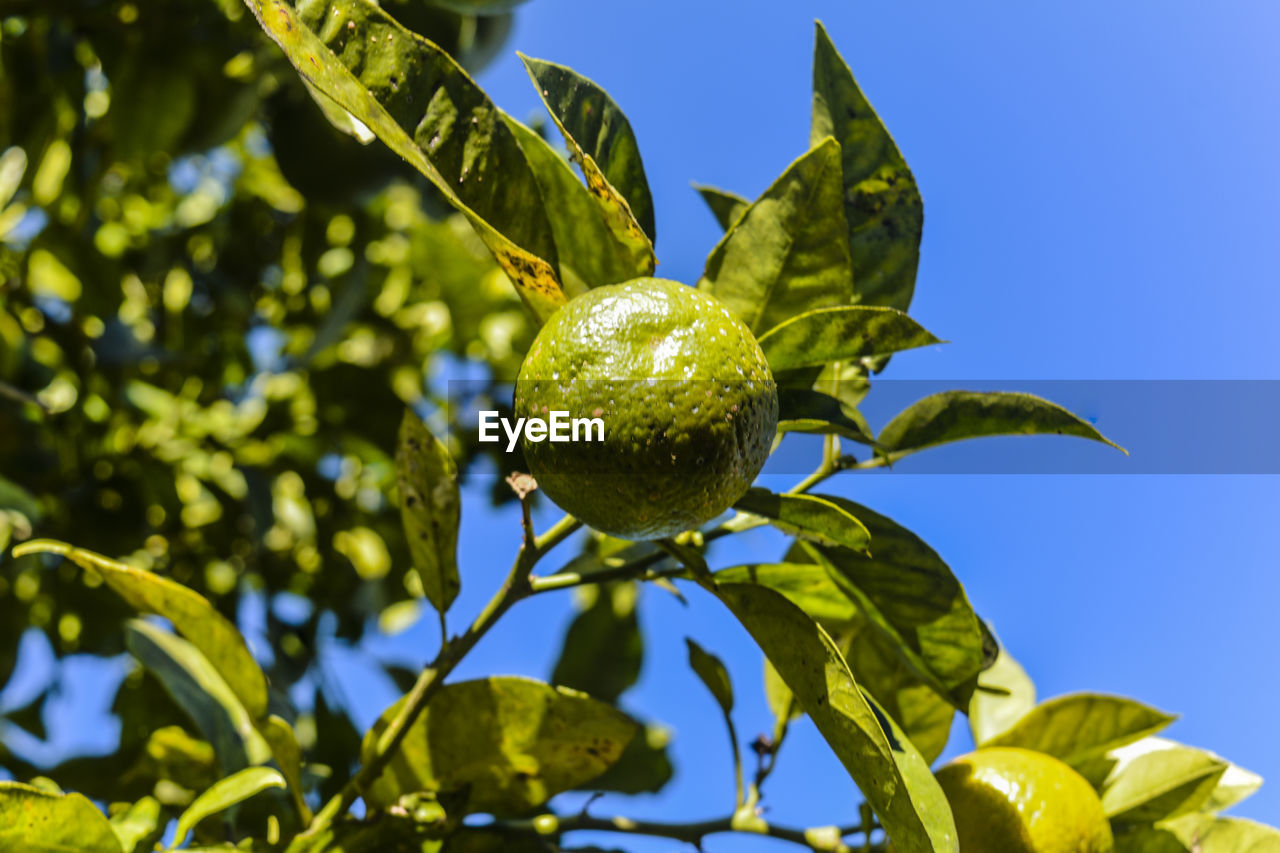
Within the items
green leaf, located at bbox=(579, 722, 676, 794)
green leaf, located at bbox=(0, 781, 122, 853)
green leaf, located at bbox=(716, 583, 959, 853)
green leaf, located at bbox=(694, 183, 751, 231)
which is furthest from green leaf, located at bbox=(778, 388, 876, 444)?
green leaf, located at bbox=(579, 722, 676, 794)

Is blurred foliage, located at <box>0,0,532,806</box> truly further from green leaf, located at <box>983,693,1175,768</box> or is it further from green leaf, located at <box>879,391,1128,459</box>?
green leaf, located at <box>983,693,1175,768</box>

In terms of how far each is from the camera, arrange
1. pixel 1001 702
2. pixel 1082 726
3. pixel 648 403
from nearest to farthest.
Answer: pixel 648 403
pixel 1082 726
pixel 1001 702

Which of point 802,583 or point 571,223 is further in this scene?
point 802,583

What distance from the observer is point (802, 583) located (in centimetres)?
101

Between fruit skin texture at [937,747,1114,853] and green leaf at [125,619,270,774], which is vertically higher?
fruit skin texture at [937,747,1114,853]

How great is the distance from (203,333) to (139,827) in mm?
1700

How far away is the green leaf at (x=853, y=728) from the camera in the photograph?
27.0 inches

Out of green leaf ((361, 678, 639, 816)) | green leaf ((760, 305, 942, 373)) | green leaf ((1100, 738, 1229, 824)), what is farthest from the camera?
green leaf ((1100, 738, 1229, 824))

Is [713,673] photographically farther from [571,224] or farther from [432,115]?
[432,115]

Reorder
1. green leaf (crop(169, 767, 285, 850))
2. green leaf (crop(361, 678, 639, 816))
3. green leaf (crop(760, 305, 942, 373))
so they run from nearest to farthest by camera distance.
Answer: green leaf (crop(760, 305, 942, 373)) → green leaf (crop(169, 767, 285, 850)) → green leaf (crop(361, 678, 639, 816))

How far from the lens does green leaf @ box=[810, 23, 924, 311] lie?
0.96 metres

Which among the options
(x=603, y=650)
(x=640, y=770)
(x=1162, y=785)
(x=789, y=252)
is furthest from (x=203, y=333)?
(x=1162, y=785)

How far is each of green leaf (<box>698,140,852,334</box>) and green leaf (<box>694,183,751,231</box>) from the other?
270 mm

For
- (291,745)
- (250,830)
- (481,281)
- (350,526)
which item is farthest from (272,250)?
(291,745)
